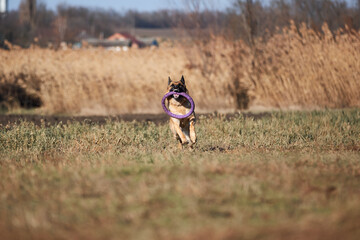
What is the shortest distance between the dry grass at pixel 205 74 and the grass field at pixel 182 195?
26.8 ft

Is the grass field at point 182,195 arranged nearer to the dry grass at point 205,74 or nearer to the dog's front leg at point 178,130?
the dog's front leg at point 178,130

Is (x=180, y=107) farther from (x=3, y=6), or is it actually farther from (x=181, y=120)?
(x=3, y=6)

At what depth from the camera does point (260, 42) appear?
17.9 m

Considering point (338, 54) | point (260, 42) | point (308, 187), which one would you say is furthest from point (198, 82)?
point (308, 187)

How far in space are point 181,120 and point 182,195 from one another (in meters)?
4.09

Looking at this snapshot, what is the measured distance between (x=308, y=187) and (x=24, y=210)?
277 cm

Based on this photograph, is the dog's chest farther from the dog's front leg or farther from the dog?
the dog's front leg

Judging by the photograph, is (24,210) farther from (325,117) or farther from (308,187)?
(325,117)

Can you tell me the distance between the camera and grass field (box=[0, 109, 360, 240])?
4270mm

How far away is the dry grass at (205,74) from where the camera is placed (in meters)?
16.5

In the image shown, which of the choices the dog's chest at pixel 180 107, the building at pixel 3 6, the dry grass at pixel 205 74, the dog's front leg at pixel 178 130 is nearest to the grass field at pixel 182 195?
the dog's front leg at pixel 178 130

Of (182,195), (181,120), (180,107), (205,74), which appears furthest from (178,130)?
(205,74)

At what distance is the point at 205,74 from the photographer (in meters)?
17.7

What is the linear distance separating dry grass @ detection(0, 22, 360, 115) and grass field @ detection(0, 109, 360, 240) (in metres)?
8.16
